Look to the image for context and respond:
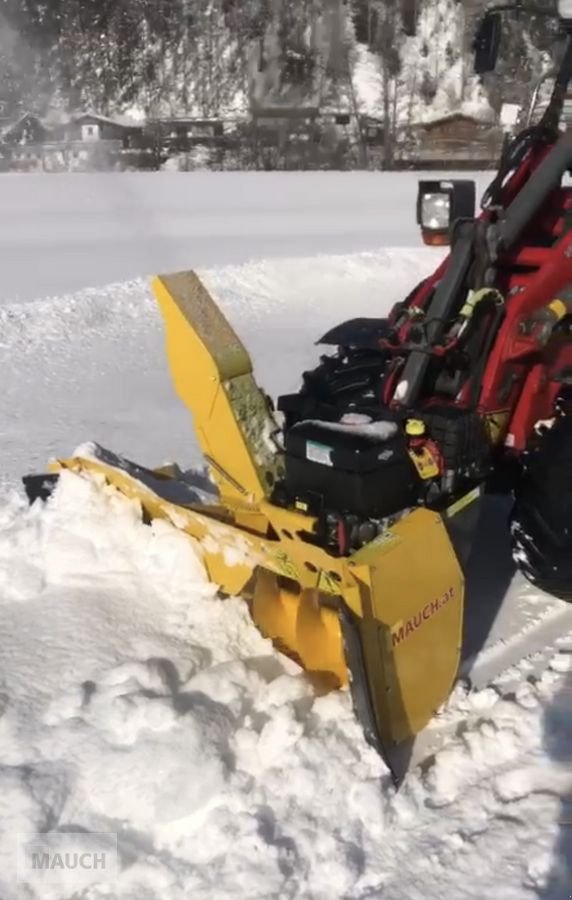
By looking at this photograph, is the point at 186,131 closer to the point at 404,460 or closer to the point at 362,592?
the point at 404,460

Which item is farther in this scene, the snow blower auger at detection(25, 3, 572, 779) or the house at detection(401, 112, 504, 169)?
the house at detection(401, 112, 504, 169)

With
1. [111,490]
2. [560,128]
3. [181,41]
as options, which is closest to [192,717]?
[111,490]

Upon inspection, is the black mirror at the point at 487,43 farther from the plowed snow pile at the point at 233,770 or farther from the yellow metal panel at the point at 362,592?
the plowed snow pile at the point at 233,770

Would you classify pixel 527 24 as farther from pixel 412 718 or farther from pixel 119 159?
pixel 119 159

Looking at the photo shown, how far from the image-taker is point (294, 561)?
2.79 meters

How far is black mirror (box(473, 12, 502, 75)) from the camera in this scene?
3.72 meters

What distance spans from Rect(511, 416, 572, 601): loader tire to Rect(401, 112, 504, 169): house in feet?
104

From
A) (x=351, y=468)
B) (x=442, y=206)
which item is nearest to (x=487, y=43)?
(x=442, y=206)

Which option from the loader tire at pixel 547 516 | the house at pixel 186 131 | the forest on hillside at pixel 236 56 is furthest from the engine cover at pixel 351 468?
the house at pixel 186 131

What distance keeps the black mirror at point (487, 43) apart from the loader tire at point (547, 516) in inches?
56.1

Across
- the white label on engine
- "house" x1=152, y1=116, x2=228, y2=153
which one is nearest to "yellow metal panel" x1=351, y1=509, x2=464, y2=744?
the white label on engine

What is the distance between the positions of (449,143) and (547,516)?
1408 inches

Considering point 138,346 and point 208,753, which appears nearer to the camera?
point 208,753

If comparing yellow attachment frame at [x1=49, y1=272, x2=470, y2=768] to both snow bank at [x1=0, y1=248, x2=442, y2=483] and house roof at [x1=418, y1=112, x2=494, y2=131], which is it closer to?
snow bank at [x1=0, y1=248, x2=442, y2=483]
